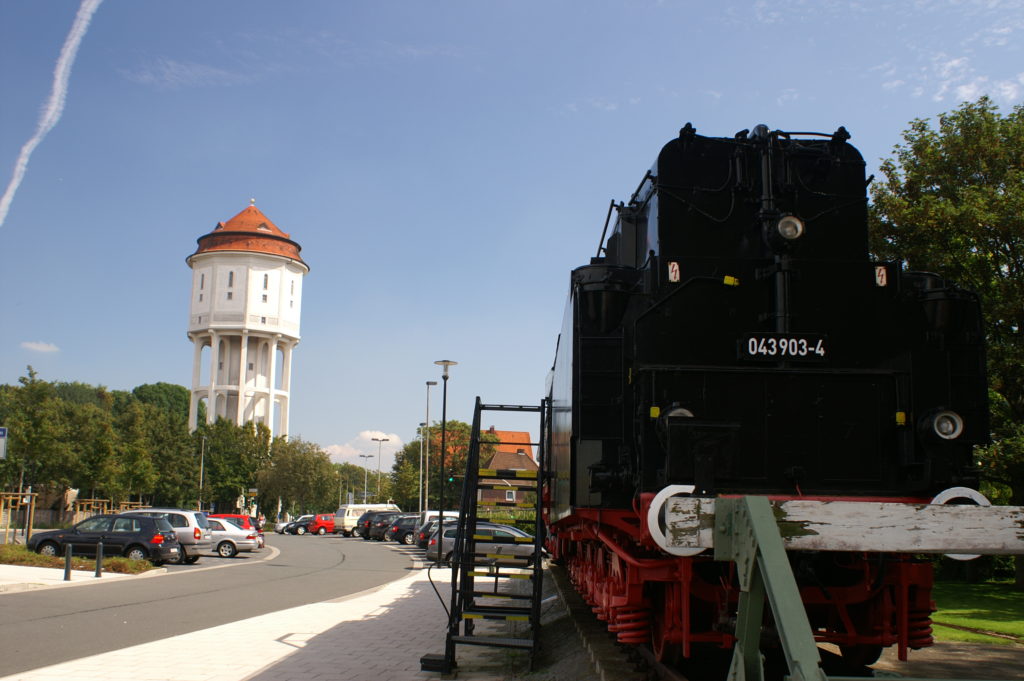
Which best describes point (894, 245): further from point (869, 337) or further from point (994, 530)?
point (994, 530)

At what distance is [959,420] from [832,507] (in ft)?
7.40

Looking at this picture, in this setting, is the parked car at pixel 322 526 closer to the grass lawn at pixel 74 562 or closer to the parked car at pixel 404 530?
the parked car at pixel 404 530

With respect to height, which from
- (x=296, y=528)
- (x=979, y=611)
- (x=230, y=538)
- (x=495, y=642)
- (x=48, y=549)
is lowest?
(x=296, y=528)

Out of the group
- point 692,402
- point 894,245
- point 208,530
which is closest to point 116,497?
point 208,530

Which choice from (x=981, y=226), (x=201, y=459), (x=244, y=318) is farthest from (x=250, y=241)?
(x=981, y=226)

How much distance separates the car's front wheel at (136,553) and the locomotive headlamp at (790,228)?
21975mm

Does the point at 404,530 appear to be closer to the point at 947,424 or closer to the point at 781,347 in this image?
the point at 781,347

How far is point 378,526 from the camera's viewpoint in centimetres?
4591

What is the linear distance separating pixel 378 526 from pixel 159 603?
31.1 meters

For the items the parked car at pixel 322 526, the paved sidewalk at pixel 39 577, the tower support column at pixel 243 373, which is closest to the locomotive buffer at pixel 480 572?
the paved sidewalk at pixel 39 577

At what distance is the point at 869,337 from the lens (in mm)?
6016

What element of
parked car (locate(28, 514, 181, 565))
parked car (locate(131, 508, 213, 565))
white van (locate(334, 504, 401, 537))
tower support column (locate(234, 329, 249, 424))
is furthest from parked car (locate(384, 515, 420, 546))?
tower support column (locate(234, 329, 249, 424))

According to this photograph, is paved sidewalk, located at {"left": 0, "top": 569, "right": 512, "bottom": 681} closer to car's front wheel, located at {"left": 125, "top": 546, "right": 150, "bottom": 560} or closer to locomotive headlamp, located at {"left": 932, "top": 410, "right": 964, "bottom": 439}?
locomotive headlamp, located at {"left": 932, "top": 410, "right": 964, "bottom": 439}

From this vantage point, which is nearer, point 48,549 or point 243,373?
point 48,549
